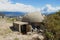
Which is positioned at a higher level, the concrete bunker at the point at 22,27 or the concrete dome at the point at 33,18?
the concrete dome at the point at 33,18

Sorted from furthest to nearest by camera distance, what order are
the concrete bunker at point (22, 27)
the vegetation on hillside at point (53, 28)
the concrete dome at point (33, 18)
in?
the concrete dome at point (33, 18) → the concrete bunker at point (22, 27) → the vegetation on hillside at point (53, 28)

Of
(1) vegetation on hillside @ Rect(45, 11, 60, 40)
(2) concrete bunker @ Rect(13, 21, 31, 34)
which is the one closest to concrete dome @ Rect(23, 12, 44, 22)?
(2) concrete bunker @ Rect(13, 21, 31, 34)

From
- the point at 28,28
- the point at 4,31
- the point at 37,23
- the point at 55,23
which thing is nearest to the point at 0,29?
the point at 4,31

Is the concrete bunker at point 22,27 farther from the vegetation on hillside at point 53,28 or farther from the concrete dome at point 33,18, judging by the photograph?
the vegetation on hillside at point 53,28

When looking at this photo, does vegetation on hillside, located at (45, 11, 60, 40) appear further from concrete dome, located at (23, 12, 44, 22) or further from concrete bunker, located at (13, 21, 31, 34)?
concrete bunker, located at (13, 21, 31, 34)

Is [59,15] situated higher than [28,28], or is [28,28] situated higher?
[59,15]

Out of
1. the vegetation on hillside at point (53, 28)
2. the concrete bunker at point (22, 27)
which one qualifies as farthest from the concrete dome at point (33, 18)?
the vegetation on hillside at point (53, 28)

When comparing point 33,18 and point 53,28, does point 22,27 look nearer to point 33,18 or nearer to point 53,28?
point 33,18

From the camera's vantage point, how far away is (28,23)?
29328 millimetres

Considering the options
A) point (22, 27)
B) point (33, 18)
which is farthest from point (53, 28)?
point (22, 27)

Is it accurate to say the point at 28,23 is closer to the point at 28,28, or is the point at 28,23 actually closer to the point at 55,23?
the point at 28,28

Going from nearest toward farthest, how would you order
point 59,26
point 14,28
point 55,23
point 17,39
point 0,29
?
1. point 17,39
2. point 59,26
3. point 55,23
4. point 0,29
5. point 14,28

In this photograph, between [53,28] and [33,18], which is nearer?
[53,28]

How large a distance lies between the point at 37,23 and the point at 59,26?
262 inches
